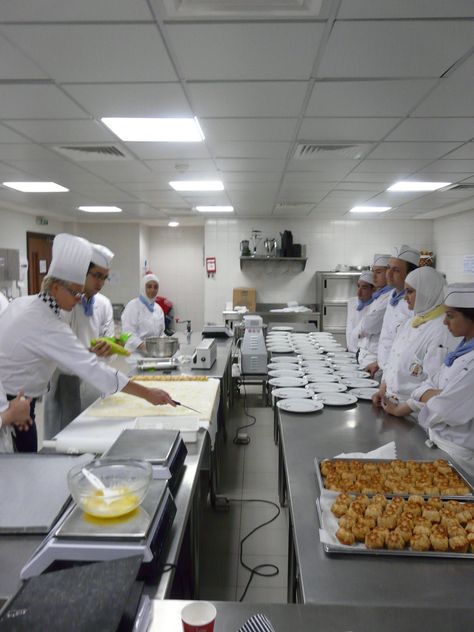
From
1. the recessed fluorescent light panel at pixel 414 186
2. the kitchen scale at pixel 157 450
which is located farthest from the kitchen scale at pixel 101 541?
the recessed fluorescent light panel at pixel 414 186

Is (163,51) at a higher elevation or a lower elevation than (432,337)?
higher

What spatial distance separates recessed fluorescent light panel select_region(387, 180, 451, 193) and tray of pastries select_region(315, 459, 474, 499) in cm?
377

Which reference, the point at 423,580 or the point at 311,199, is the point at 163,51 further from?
the point at 311,199

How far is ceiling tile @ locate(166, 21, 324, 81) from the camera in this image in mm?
1820

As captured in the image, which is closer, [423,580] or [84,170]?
[423,580]

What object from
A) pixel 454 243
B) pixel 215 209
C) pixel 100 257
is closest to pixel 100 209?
pixel 215 209

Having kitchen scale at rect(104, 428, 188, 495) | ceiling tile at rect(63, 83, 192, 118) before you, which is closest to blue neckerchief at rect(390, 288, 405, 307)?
ceiling tile at rect(63, 83, 192, 118)

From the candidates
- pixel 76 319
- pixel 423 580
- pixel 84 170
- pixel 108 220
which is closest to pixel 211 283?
pixel 108 220

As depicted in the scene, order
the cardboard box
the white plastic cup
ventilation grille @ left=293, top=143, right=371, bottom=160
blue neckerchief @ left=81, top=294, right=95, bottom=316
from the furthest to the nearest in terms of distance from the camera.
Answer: the cardboard box < ventilation grille @ left=293, top=143, right=371, bottom=160 < blue neckerchief @ left=81, top=294, right=95, bottom=316 < the white plastic cup

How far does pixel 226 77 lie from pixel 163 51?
38 cm

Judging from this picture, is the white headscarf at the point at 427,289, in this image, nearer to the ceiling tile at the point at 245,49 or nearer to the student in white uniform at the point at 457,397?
the student in white uniform at the point at 457,397

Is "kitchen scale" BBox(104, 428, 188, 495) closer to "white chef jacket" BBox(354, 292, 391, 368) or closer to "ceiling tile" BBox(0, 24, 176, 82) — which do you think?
"ceiling tile" BBox(0, 24, 176, 82)

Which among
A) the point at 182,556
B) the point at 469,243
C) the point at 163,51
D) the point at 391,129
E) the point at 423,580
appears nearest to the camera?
the point at 423,580

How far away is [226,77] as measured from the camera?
2283 mm
